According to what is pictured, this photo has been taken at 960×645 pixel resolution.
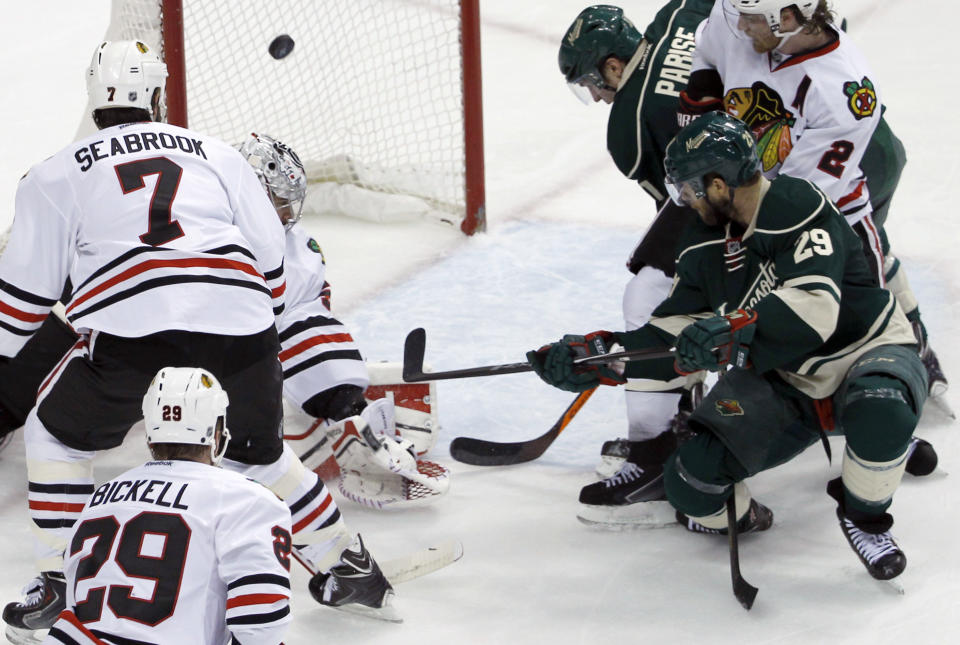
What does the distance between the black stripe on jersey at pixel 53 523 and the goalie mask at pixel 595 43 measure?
61.7 inches

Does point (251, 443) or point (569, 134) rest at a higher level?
point (251, 443)

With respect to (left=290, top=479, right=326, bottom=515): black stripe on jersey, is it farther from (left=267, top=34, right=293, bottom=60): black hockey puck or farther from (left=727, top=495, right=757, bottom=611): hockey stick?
(left=267, top=34, right=293, bottom=60): black hockey puck

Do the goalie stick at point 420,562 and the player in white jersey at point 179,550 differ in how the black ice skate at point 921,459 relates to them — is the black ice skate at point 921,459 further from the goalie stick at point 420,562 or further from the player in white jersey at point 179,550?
the player in white jersey at point 179,550

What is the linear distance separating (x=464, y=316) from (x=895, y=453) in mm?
1757

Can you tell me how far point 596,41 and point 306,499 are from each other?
51.4 inches

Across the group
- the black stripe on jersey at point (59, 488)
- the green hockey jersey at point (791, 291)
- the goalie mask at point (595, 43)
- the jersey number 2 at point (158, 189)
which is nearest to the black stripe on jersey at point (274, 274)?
the jersey number 2 at point (158, 189)

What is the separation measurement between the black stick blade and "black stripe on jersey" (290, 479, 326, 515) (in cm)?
60

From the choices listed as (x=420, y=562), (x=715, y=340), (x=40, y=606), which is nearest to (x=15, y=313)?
(x=40, y=606)

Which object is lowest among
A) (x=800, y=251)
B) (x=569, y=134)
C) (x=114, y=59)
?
(x=569, y=134)

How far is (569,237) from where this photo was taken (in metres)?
4.95

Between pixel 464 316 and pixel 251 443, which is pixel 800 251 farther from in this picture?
pixel 464 316

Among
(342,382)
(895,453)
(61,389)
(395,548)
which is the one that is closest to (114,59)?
(61,389)

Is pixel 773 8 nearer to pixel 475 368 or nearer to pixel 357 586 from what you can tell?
pixel 475 368

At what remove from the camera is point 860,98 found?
3215 millimetres
